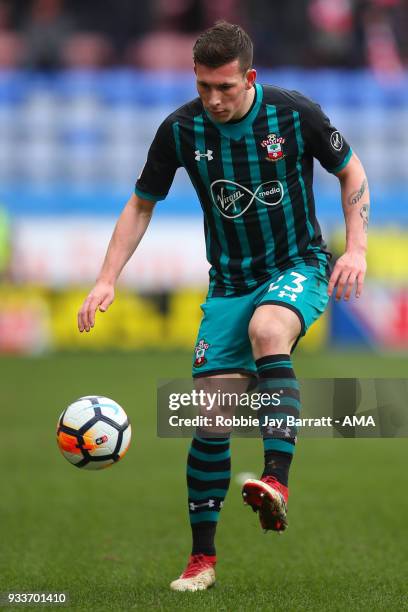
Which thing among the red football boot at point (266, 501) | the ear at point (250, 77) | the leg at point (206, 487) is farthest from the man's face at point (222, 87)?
the red football boot at point (266, 501)

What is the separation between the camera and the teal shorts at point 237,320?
15.7 feet

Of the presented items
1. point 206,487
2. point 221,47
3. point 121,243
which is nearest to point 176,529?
point 206,487

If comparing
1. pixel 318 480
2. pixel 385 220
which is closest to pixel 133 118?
pixel 385 220

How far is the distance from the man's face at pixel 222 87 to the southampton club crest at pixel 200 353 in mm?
946

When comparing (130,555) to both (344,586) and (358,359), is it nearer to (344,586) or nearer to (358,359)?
(344,586)

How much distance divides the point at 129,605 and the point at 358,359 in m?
10.9

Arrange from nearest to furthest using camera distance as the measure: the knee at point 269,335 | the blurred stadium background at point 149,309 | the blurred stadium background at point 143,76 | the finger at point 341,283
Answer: the finger at point 341,283 → the knee at point 269,335 → the blurred stadium background at point 149,309 → the blurred stadium background at point 143,76

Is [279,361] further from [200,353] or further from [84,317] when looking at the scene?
[84,317]

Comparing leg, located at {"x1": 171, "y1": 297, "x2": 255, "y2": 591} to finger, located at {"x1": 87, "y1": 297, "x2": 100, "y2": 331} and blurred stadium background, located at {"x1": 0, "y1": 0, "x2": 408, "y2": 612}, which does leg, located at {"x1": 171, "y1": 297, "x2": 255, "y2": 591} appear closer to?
blurred stadium background, located at {"x1": 0, "y1": 0, "x2": 408, "y2": 612}

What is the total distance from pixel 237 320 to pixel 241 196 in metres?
0.52

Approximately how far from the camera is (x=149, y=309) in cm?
1659

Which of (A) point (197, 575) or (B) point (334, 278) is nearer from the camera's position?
(B) point (334, 278)

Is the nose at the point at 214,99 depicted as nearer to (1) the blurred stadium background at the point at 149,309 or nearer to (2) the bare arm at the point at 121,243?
(2) the bare arm at the point at 121,243

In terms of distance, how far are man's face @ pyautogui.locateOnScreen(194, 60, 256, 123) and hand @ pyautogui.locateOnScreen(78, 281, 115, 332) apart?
85cm
